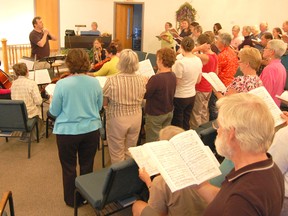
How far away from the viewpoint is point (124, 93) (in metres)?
2.73

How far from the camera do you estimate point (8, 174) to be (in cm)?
323

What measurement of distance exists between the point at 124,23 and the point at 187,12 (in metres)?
2.53

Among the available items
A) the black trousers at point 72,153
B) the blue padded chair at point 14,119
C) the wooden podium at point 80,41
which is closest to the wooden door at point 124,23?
the wooden podium at point 80,41

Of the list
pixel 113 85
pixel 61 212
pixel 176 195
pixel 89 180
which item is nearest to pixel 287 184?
pixel 176 195

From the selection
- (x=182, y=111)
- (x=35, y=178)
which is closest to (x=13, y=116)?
(x=35, y=178)

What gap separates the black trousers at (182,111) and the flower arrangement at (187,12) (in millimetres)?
5903

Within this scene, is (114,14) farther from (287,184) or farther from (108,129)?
(287,184)

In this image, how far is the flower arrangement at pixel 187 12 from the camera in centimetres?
905

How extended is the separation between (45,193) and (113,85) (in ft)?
4.11

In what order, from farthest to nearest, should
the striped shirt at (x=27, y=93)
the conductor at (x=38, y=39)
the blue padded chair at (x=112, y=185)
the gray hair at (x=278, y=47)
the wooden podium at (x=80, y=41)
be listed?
the wooden podium at (x=80, y=41)
the conductor at (x=38, y=39)
the striped shirt at (x=27, y=93)
the gray hair at (x=278, y=47)
the blue padded chair at (x=112, y=185)

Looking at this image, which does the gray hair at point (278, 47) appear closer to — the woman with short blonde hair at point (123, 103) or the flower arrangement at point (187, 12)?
the woman with short blonde hair at point (123, 103)

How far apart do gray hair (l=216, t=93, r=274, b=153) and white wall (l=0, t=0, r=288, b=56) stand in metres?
7.60

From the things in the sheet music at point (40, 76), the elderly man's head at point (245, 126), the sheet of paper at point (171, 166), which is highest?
the elderly man's head at point (245, 126)

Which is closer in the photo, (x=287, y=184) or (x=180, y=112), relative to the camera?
(x=287, y=184)
